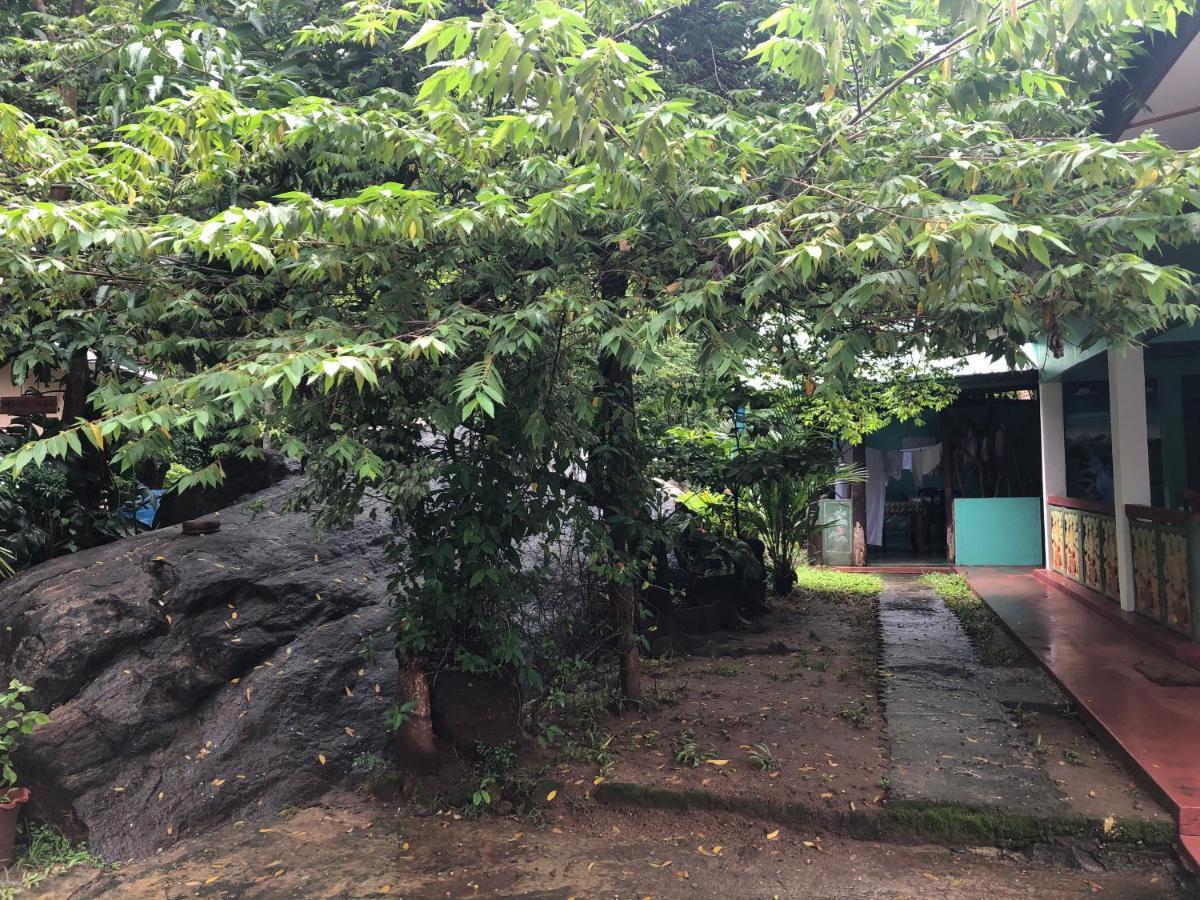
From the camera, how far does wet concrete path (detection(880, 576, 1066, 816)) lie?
4.23m

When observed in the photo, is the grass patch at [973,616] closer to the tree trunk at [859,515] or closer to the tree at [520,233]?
the tree trunk at [859,515]

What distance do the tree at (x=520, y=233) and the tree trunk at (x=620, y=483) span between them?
3 centimetres

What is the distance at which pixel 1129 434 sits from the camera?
24.1 feet

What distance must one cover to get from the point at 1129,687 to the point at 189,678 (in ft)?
19.6

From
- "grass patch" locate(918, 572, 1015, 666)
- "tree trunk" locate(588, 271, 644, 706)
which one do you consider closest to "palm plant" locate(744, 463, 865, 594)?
"grass patch" locate(918, 572, 1015, 666)

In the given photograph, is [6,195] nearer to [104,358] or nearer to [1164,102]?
[104,358]

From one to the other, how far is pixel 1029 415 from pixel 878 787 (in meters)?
11.3

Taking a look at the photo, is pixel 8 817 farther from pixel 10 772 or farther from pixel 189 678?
pixel 189 678

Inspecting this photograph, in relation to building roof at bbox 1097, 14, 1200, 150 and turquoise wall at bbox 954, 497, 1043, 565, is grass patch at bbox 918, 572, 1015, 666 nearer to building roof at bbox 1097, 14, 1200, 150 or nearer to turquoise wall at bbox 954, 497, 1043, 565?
turquoise wall at bbox 954, 497, 1043, 565

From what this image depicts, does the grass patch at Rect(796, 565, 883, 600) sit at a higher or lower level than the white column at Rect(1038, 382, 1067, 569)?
lower

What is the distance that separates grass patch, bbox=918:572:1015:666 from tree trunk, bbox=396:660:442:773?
459 centimetres

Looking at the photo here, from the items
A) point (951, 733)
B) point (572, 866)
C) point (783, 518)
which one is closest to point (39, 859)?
point (572, 866)

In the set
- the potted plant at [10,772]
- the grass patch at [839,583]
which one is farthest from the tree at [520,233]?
the grass patch at [839,583]

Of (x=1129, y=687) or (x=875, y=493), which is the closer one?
(x=1129, y=687)
